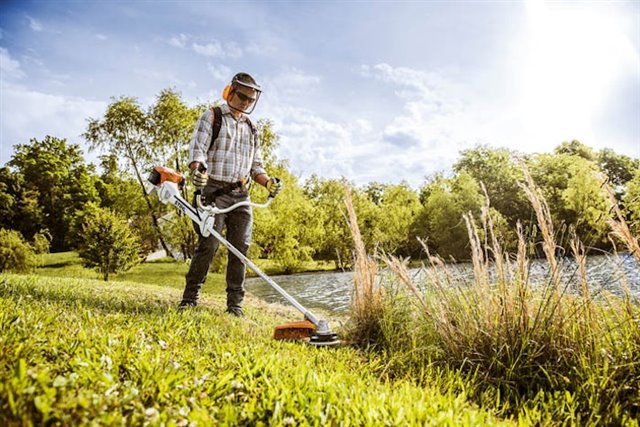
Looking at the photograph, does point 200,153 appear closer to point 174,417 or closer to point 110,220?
point 174,417

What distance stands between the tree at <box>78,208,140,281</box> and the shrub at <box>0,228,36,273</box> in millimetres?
3996

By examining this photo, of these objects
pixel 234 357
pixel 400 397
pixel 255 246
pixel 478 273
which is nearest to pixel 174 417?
pixel 234 357

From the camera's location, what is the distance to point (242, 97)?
4.67 m

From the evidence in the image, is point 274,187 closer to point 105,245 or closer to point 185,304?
point 185,304

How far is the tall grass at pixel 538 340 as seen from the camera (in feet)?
8.22

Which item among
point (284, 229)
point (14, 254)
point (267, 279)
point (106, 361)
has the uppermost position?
point (284, 229)

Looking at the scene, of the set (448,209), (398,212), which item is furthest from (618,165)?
(398,212)

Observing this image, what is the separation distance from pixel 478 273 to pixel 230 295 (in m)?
2.85

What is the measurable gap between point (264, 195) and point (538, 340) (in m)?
21.0

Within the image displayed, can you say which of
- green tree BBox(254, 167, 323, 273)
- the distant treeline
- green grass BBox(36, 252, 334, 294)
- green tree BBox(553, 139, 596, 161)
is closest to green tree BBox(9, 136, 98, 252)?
the distant treeline

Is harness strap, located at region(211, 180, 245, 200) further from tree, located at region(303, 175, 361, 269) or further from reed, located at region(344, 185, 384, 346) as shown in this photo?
tree, located at region(303, 175, 361, 269)

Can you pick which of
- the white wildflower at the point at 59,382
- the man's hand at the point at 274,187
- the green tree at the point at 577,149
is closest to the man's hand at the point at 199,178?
the man's hand at the point at 274,187

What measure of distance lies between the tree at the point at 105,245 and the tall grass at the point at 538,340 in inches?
512

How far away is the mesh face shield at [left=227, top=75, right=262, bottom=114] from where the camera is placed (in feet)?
15.0
